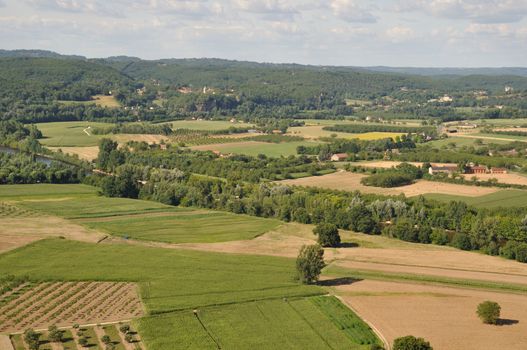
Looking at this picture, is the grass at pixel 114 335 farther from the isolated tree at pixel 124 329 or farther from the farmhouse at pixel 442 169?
the farmhouse at pixel 442 169

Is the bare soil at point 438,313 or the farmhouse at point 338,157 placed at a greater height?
the bare soil at point 438,313

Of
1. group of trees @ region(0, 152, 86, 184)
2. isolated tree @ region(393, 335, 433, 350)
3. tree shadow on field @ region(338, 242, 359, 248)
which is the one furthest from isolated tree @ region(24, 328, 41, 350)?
group of trees @ region(0, 152, 86, 184)

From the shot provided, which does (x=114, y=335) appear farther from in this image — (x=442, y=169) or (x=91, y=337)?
(x=442, y=169)

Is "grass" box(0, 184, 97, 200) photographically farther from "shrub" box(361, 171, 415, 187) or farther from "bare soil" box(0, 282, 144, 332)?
"bare soil" box(0, 282, 144, 332)

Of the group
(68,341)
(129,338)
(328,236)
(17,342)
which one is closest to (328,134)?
(328,236)

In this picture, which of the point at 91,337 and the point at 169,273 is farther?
the point at 169,273

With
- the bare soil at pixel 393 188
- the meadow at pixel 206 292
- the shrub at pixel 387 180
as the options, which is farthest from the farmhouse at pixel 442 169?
the meadow at pixel 206 292

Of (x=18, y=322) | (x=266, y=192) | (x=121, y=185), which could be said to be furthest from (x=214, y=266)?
(x=121, y=185)
